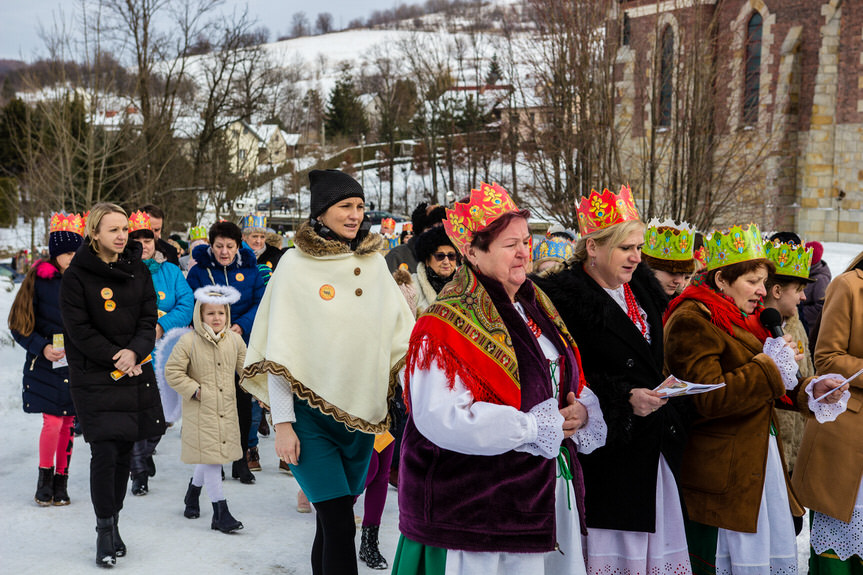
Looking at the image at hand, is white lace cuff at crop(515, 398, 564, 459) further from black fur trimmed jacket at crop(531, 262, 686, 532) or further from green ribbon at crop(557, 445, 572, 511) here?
black fur trimmed jacket at crop(531, 262, 686, 532)

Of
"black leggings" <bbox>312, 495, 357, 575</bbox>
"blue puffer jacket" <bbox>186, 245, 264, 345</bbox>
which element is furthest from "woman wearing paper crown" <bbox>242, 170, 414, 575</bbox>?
"blue puffer jacket" <bbox>186, 245, 264, 345</bbox>

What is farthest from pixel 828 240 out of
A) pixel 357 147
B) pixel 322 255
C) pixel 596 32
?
pixel 357 147

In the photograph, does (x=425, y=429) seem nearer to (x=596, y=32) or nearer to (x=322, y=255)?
(x=322, y=255)

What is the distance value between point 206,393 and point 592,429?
3.47 metres

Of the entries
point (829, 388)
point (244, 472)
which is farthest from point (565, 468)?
point (244, 472)

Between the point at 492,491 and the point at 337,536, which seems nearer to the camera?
the point at 492,491

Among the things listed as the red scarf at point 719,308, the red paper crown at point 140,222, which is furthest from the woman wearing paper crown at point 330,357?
the red paper crown at point 140,222

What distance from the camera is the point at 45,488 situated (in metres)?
6.11

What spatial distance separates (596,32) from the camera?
12.4 metres

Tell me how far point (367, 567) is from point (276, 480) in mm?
2109

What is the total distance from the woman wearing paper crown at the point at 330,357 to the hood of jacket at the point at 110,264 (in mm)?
1530

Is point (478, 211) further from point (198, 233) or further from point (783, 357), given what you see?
point (198, 233)

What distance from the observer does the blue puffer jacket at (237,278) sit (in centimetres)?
719

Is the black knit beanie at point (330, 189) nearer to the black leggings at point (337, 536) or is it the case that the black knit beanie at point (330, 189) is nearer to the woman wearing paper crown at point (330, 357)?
the woman wearing paper crown at point (330, 357)
